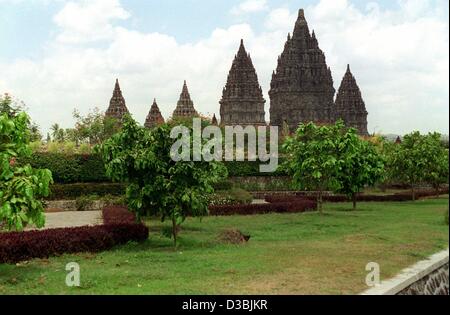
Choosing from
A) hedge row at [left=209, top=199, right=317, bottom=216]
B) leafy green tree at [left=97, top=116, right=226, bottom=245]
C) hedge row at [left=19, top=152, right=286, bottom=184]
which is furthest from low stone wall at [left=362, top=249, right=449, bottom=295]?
hedge row at [left=19, top=152, right=286, bottom=184]

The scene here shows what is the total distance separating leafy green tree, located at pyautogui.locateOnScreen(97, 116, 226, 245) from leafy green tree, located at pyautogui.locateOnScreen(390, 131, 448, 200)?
19547mm

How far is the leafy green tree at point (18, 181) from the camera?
10.1 m

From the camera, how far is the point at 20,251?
1238cm

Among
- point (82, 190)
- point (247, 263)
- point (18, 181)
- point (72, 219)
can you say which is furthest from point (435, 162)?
point (18, 181)

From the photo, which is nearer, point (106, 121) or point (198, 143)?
point (198, 143)

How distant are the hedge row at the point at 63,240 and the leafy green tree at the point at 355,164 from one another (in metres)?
11.0

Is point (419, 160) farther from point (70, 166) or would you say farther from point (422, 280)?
point (422, 280)

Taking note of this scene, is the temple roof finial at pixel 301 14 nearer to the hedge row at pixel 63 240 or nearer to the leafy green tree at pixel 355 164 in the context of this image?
the leafy green tree at pixel 355 164

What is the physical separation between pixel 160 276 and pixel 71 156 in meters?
22.6

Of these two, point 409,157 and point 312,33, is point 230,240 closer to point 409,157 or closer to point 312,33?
point 409,157

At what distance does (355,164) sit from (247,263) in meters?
15.1

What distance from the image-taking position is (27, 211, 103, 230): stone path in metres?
19.9

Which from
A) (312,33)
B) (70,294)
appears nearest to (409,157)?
(70,294)

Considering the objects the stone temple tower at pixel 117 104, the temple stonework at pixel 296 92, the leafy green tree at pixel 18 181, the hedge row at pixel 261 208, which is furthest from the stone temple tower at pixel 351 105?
the leafy green tree at pixel 18 181
